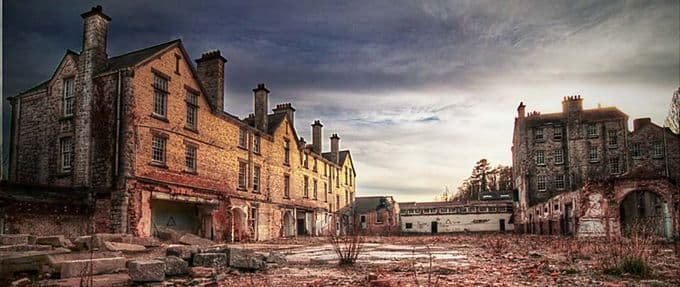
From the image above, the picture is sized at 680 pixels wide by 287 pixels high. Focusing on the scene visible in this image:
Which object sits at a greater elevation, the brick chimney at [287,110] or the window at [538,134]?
the brick chimney at [287,110]

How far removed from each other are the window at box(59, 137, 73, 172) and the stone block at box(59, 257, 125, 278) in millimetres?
13920

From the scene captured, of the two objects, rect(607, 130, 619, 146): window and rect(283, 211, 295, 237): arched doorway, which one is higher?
rect(607, 130, 619, 146): window

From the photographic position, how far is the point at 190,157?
23156 mm

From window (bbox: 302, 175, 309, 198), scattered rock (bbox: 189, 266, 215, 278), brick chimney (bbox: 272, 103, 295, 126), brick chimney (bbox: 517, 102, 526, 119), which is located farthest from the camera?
brick chimney (bbox: 517, 102, 526, 119)

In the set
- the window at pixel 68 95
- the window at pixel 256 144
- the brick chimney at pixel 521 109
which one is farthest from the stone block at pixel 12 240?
the brick chimney at pixel 521 109

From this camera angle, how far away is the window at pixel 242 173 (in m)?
27.7

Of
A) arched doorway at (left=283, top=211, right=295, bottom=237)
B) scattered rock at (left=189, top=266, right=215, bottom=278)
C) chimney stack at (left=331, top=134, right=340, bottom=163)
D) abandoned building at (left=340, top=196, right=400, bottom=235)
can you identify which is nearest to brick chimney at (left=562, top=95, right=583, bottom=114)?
chimney stack at (left=331, top=134, right=340, bottom=163)

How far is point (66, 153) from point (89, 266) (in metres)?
15.0

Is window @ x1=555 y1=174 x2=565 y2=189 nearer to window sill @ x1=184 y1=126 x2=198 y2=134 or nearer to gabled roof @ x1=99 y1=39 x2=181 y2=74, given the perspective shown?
window sill @ x1=184 y1=126 x2=198 y2=134

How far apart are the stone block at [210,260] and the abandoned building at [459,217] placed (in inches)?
2070

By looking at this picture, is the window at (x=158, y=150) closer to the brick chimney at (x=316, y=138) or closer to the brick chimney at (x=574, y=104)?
the brick chimney at (x=316, y=138)

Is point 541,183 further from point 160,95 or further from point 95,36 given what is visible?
point 95,36

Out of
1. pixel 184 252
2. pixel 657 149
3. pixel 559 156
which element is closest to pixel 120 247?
pixel 184 252

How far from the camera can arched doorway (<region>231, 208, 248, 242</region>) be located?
26.1 meters
